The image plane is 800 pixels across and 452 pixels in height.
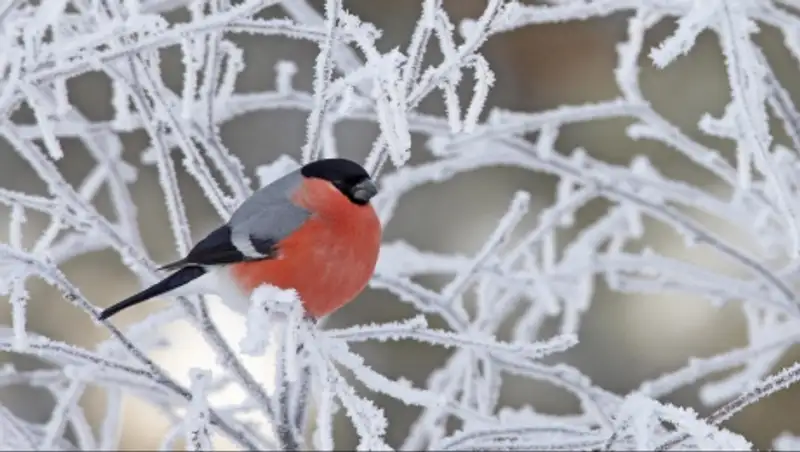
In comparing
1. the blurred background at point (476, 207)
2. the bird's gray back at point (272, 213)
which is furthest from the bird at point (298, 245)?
the blurred background at point (476, 207)

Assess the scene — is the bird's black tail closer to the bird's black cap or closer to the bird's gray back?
the bird's gray back

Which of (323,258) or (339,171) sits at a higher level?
(339,171)

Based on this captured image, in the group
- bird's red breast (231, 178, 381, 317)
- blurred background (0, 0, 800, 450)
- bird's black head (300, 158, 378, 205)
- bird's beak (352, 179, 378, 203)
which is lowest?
bird's red breast (231, 178, 381, 317)

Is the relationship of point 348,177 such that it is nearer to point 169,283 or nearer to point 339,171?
point 339,171

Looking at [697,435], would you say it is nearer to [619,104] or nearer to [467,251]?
[619,104]

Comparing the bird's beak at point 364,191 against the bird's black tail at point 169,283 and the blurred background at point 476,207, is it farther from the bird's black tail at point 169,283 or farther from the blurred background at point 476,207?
the blurred background at point 476,207

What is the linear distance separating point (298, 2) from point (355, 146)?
367 cm

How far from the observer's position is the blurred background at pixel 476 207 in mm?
5883

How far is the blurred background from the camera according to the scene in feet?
19.3

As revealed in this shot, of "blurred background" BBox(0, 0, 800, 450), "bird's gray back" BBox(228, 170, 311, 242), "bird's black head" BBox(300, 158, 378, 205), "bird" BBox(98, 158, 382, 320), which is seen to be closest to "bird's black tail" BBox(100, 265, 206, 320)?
"bird" BBox(98, 158, 382, 320)

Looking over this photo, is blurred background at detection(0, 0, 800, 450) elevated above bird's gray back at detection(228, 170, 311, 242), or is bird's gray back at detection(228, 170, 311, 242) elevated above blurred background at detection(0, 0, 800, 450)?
blurred background at detection(0, 0, 800, 450)

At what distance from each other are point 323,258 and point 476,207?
165 inches

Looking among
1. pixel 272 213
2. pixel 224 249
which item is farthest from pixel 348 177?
pixel 224 249

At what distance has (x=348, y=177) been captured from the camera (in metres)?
2.30
